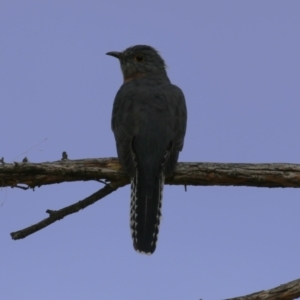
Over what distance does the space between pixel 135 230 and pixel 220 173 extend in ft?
4.00

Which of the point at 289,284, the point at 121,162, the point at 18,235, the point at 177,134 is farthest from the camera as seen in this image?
the point at 177,134

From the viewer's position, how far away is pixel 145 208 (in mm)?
8250

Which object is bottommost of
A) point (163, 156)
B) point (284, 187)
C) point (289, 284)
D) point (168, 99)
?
point (289, 284)

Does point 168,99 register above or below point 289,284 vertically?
above

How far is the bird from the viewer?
8.17 metres

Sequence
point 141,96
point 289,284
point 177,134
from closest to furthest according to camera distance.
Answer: point 289,284, point 177,134, point 141,96

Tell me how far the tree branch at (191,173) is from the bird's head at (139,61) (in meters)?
4.27

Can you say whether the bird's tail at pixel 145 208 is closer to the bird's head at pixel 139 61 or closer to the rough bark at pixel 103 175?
the rough bark at pixel 103 175

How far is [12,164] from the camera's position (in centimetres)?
733

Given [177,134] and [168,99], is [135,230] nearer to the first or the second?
[177,134]

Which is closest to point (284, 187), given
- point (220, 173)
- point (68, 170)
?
point (220, 173)

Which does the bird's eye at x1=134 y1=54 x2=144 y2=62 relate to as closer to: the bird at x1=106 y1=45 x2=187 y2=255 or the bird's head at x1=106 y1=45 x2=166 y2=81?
the bird's head at x1=106 y1=45 x2=166 y2=81

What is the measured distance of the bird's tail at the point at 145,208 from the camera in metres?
7.97

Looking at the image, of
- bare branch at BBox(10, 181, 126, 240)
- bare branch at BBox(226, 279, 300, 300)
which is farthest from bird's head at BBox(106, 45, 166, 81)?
bare branch at BBox(226, 279, 300, 300)
